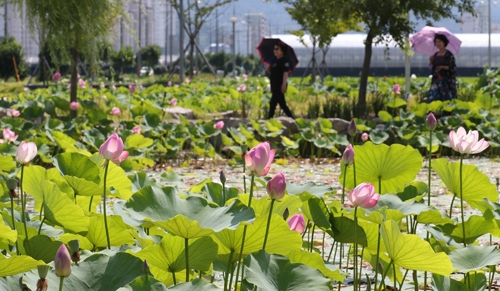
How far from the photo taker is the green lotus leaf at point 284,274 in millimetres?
1450

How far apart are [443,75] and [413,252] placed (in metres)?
8.54

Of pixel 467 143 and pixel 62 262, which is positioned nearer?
pixel 62 262

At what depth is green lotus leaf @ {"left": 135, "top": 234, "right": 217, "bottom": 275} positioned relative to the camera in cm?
158

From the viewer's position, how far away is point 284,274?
1482 mm

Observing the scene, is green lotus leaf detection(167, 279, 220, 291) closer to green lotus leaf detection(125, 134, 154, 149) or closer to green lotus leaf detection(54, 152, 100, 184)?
green lotus leaf detection(54, 152, 100, 184)

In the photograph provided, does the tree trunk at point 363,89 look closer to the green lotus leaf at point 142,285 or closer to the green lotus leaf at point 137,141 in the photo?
the green lotus leaf at point 137,141

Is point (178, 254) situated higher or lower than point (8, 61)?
lower

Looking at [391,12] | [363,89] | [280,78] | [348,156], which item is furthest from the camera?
[391,12]

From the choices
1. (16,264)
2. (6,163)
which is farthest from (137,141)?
(16,264)

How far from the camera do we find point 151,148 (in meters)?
7.18

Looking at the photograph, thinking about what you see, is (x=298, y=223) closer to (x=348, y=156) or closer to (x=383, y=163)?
(x=348, y=156)

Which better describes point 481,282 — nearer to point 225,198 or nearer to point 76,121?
point 225,198

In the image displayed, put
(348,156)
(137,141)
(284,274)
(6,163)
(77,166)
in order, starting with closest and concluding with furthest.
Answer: (284,274) < (348,156) < (77,166) < (6,163) < (137,141)

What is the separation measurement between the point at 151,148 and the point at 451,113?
13.5ft
